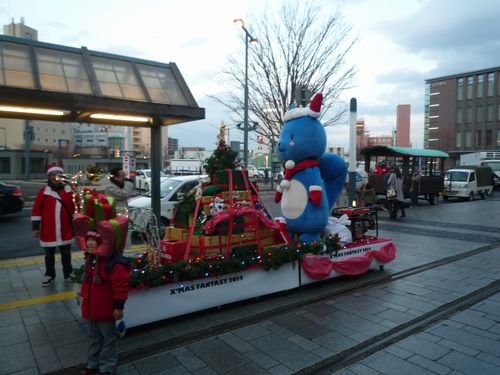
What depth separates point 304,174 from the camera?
6.47m

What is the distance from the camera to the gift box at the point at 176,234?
549cm

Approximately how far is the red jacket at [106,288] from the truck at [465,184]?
22857 mm

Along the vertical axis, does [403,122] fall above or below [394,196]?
above

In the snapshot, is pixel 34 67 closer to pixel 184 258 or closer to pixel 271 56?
pixel 184 258

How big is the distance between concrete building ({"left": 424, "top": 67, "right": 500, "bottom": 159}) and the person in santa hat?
6955 cm

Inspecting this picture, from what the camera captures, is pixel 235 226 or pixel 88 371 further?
pixel 235 226

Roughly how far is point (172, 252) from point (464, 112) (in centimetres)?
7285

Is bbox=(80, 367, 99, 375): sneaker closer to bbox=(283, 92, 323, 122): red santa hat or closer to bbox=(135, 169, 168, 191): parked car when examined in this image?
bbox=(283, 92, 323, 122): red santa hat

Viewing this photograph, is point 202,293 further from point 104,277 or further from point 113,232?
point 113,232

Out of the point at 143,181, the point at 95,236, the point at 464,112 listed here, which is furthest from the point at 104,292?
the point at 464,112

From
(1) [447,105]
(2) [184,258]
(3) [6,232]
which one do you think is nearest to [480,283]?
(2) [184,258]

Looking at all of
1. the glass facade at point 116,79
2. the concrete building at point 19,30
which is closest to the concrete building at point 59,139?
the concrete building at point 19,30

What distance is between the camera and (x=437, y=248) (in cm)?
900

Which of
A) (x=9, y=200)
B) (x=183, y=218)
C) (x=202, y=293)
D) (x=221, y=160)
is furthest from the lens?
(x=9, y=200)
